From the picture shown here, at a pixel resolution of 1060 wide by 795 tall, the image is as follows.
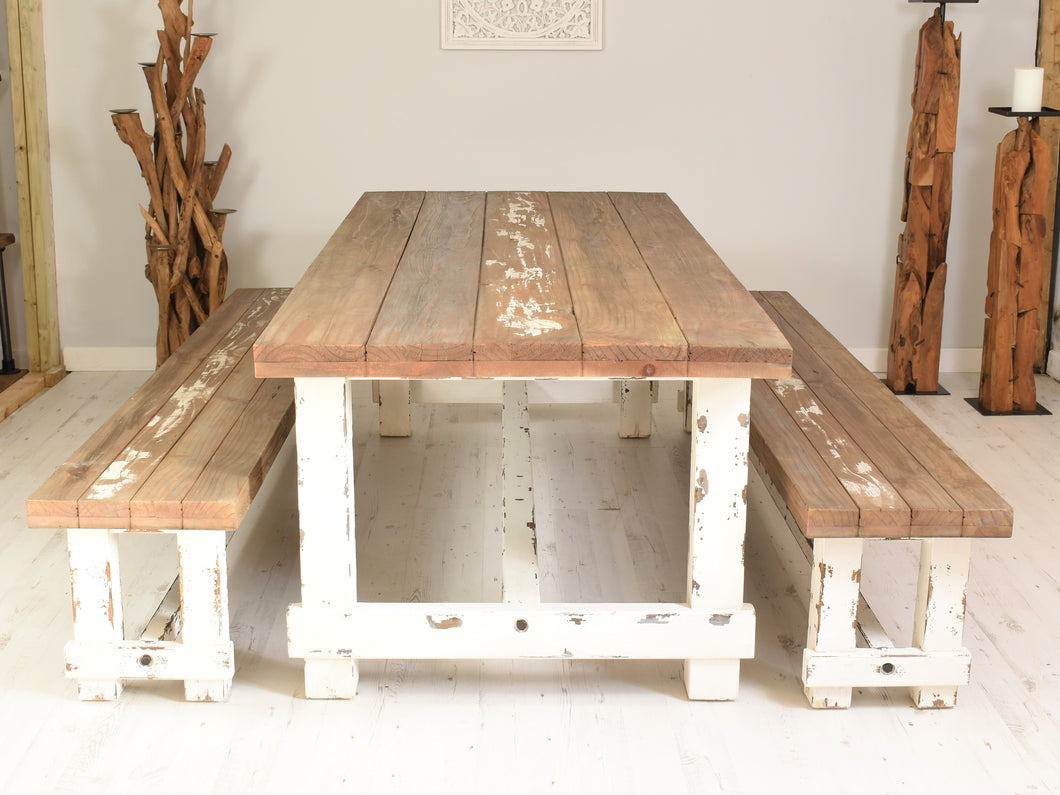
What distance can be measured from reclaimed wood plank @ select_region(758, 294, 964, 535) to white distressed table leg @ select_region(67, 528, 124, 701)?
5.33ft

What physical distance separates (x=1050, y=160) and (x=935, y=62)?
633 millimetres

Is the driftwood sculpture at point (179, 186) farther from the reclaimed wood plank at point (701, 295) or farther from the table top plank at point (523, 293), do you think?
the reclaimed wood plank at point (701, 295)

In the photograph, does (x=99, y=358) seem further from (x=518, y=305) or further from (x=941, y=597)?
(x=941, y=597)

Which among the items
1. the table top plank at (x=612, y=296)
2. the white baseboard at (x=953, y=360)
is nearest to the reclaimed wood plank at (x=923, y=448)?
the table top plank at (x=612, y=296)

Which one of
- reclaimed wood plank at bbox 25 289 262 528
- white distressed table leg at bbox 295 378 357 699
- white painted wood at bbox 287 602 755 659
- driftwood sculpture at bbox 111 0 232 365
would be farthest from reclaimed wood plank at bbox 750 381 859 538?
driftwood sculpture at bbox 111 0 232 365

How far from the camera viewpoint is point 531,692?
105 inches

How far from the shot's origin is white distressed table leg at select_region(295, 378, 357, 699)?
248cm

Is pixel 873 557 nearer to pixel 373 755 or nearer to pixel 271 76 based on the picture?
pixel 373 755

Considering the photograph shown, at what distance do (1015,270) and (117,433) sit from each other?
3129mm

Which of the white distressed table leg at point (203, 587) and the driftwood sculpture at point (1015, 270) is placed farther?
the driftwood sculpture at point (1015, 270)

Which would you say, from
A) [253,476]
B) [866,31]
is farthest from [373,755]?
[866,31]

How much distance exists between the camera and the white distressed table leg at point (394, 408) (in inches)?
163

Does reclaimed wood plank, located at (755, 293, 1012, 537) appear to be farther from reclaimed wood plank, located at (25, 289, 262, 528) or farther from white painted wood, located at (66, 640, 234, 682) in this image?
reclaimed wood plank, located at (25, 289, 262, 528)

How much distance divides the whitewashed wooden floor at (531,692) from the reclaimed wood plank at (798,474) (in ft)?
1.39
